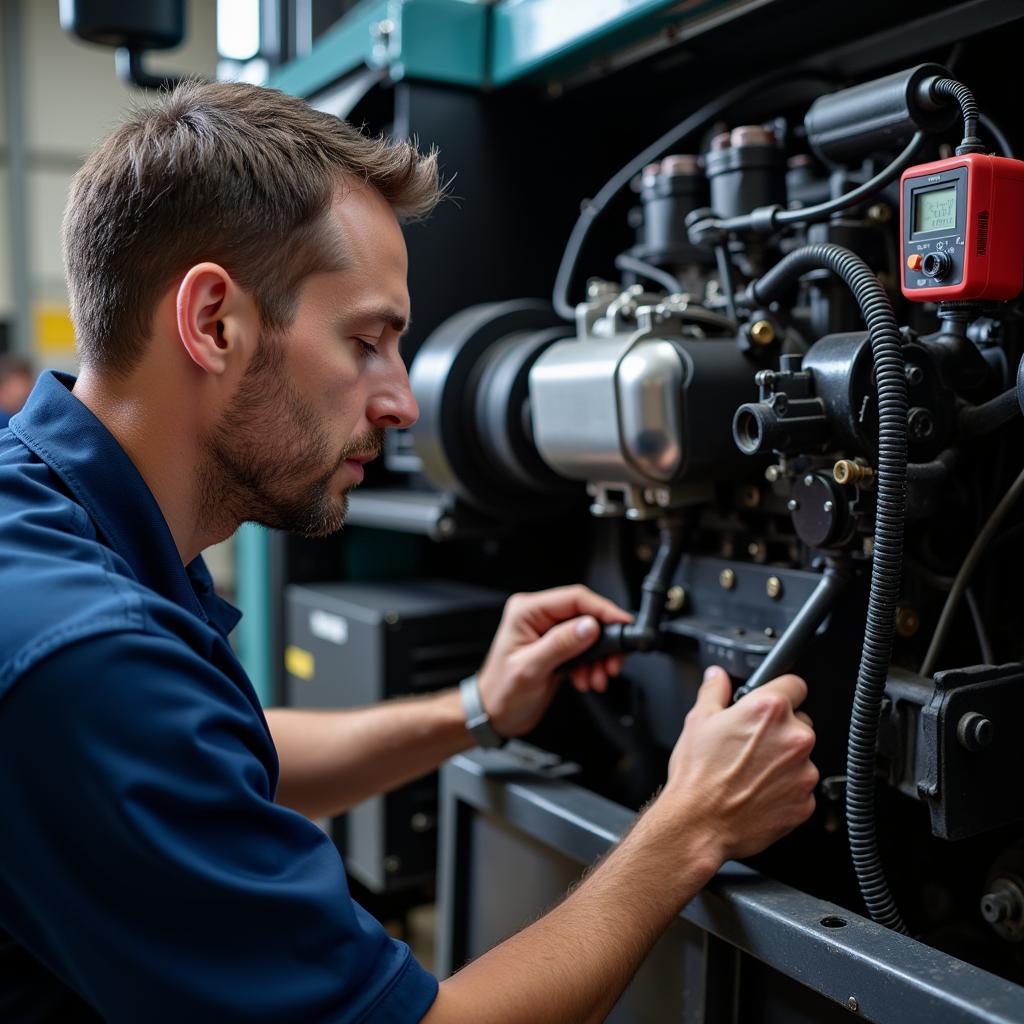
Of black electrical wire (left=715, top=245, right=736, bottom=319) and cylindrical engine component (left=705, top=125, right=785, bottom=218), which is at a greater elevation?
cylindrical engine component (left=705, top=125, right=785, bottom=218)

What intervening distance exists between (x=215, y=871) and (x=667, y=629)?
24.0 inches

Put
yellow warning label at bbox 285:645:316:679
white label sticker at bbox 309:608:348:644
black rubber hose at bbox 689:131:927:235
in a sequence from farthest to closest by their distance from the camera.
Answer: yellow warning label at bbox 285:645:316:679 < white label sticker at bbox 309:608:348:644 < black rubber hose at bbox 689:131:927:235

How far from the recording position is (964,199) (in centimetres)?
83

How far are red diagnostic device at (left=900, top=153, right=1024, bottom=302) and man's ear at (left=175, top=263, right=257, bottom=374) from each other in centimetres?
53

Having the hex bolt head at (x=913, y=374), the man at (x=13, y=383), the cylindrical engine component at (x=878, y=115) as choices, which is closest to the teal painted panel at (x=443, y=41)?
the cylindrical engine component at (x=878, y=115)

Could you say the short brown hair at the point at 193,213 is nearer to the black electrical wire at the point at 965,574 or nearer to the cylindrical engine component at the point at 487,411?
the cylindrical engine component at the point at 487,411

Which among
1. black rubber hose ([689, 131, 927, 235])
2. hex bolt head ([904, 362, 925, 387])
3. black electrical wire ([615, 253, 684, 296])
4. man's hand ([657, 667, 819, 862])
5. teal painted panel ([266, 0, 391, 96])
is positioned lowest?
man's hand ([657, 667, 819, 862])

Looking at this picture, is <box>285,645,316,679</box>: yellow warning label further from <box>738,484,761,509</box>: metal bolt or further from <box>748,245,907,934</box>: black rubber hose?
<box>748,245,907,934</box>: black rubber hose

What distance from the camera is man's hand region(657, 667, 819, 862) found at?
869 millimetres

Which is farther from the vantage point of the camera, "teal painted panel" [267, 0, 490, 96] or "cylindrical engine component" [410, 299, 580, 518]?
"teal painted panel" [267, 0, 490, 96]

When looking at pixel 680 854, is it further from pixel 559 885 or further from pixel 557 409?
pixel 557 409

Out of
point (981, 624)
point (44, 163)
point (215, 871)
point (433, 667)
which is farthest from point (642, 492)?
point (44, 163)

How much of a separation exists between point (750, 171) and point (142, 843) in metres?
0.83

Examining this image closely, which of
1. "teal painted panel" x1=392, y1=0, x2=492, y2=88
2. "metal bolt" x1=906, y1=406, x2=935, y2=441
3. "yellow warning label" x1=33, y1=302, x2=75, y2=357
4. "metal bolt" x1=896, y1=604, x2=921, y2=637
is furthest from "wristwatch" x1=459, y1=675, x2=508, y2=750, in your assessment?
"yellow warning label" x1=33, y1=302, x2=75, y2=357
